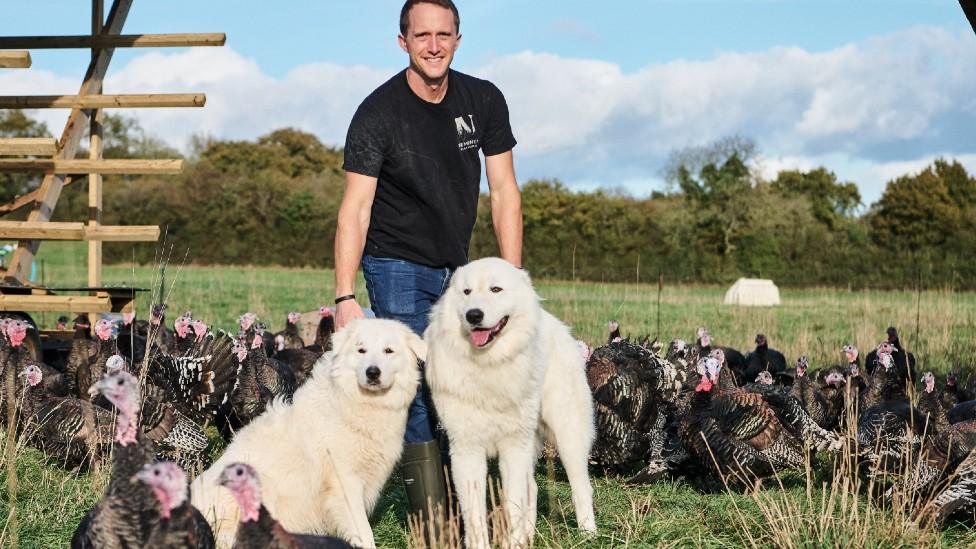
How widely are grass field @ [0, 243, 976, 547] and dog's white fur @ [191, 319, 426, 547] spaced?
1.83ft

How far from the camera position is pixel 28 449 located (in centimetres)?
697

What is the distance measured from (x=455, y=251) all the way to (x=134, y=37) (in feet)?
22.6

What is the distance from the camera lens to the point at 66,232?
29.3 feet

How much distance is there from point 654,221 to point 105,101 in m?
30.7

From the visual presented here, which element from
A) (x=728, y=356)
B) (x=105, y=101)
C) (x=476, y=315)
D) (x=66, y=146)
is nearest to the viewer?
(x=476, y=315)

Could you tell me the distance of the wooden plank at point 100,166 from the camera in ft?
30.3

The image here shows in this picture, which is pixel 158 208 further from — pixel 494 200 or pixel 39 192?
pixel 494 200

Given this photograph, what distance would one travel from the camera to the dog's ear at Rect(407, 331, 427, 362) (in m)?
4.75

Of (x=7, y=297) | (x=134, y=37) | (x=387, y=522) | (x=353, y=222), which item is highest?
(x=134, y=37)

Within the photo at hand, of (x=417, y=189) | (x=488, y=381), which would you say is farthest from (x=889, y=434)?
(x=417, y=189)

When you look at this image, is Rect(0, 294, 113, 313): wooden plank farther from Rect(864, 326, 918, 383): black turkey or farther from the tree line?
the tree line

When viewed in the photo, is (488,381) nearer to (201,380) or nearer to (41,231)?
(201,380)

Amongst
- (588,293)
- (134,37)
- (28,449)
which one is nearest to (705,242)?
(588,293)

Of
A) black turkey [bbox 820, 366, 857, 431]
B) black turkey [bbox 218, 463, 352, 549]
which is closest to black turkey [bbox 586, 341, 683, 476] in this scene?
black turkey [bbox 820, 366, 857, 431]
